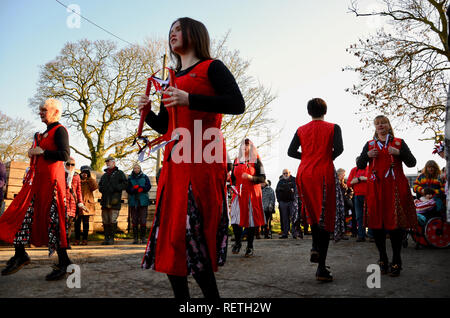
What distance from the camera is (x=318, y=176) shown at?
3818 mm

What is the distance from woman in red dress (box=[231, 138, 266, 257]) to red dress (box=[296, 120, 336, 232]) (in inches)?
89.0

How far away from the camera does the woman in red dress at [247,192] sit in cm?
621

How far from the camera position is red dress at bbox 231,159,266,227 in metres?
6.23

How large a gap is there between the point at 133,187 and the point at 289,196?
4613 mm

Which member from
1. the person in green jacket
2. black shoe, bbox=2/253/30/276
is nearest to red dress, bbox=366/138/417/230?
black shoe, bbox=2/253/30/276

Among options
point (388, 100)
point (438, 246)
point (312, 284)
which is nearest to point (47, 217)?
point (312, 284)

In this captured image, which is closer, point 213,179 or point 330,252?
point 213,179

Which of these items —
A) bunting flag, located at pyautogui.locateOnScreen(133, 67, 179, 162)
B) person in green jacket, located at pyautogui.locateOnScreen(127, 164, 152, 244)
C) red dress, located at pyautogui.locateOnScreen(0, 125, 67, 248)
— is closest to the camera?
bunting flag, located at pyautogui.locateOnScreen(133, 67, 179, 162)

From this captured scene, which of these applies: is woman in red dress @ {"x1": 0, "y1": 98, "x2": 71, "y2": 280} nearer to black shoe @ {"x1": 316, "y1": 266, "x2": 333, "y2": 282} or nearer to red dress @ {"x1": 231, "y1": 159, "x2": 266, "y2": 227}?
black shoe @ {"x1": 316, "y1": 266, "x2": 333, "y2": 282}

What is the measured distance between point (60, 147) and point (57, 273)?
4.46ft

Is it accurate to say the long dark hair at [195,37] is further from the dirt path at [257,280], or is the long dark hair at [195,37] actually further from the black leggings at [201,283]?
the dirt path at [257,280]

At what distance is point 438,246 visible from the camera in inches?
257

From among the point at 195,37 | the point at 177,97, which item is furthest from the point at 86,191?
the point at 177,97
